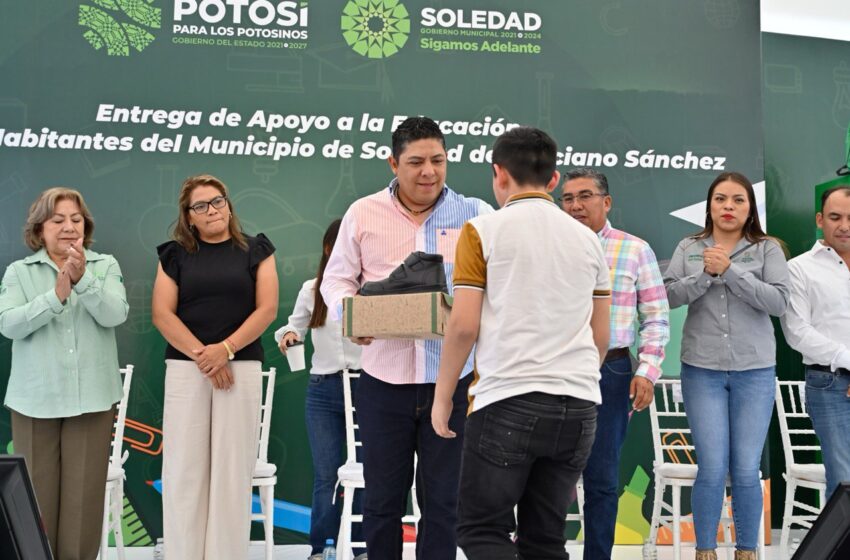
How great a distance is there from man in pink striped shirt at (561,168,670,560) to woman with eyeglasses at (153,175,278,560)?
1366mm

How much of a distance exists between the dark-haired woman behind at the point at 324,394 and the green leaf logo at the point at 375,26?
1.07 meters

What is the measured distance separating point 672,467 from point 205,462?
2037 millimetres

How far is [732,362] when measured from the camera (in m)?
3.64

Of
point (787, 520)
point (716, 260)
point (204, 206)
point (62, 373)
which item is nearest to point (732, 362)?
point (716, 260)

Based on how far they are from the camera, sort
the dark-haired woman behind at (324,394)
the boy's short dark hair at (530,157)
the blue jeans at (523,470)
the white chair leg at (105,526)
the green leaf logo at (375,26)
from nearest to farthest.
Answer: the blue jeans at (523,470) < the boy's short dark hair at (530,157) < the white chair leg at (105,526) < the dark-haired woman behind at (324,394) < the green leaf logo at (375,26)

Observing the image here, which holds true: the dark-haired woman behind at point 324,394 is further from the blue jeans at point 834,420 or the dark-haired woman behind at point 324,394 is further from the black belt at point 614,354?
the blue jeans at point 834,420

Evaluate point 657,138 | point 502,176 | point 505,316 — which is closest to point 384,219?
point 502,176

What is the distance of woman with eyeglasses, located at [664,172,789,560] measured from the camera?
12.0ft

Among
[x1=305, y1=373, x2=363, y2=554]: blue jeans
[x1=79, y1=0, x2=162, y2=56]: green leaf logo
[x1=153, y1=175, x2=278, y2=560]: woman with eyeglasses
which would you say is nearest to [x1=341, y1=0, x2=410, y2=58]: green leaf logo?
[x1=79, y1=0, x2=162, y2=56]: green leaf logo

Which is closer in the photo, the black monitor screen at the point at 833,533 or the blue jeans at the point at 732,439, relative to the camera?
the black monitor screen at the point at 833,533

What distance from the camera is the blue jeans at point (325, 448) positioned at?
4234 millimetres

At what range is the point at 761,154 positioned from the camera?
4.96 meters

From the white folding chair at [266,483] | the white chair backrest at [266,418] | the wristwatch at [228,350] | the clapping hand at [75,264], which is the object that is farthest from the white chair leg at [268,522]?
the clapping hand at [75,264]

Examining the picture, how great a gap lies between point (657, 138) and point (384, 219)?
2616 millimetres
